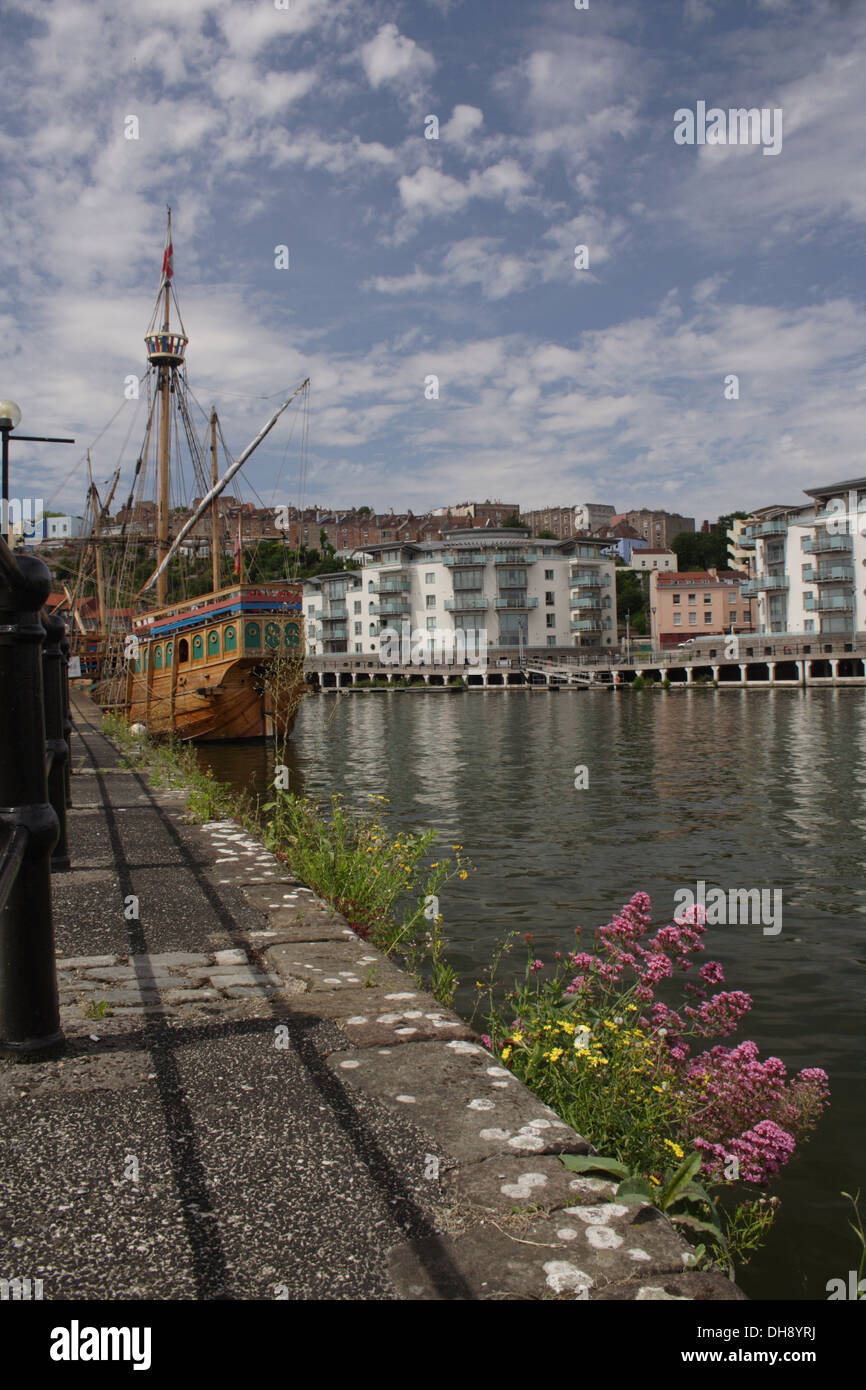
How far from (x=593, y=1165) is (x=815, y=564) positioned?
84.8 metres

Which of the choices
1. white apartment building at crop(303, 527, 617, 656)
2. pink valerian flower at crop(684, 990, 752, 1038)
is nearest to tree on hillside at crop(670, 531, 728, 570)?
white apartment building at crop(303, 527, 617, 656)

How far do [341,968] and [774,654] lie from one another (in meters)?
77.1

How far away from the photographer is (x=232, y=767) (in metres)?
27.5

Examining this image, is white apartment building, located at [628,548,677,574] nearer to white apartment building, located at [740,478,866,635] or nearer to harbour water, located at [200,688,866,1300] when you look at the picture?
white apartment building, located at [740,478,866,635]

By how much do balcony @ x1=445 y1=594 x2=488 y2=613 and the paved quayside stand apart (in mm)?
97204

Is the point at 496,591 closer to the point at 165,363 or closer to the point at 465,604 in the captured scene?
the point at 465,604

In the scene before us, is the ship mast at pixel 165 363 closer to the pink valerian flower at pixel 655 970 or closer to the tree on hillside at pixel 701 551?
the pink valerian flower at pixel 655 970

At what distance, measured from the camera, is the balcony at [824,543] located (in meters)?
77.7

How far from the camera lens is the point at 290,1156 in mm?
3098

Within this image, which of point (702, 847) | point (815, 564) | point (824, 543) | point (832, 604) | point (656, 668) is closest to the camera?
point (702, 847)

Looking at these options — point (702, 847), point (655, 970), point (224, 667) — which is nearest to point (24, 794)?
point (655, 970)

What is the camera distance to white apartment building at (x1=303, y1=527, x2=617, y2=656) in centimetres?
10238
